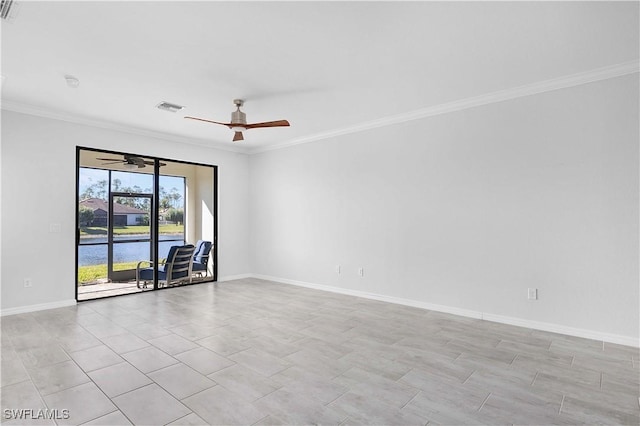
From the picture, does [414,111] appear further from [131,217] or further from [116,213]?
[116,213]

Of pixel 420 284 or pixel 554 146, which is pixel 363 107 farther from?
pixel 420 284

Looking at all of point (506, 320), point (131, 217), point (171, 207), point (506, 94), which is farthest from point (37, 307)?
point (506, 94)

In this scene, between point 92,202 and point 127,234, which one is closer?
point 92,202

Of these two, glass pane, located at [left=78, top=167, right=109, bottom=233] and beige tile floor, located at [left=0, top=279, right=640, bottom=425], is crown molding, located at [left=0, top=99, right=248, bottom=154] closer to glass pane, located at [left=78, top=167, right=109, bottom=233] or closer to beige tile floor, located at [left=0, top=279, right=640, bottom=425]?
glass pane, located at [left=78, top=167, right=109, bottom=233]

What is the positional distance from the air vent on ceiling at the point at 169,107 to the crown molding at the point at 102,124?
4.60 feet

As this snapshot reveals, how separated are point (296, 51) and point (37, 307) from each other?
194 inches

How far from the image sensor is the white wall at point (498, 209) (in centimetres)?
344

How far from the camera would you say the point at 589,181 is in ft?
11.7

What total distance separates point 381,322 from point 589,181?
2.78 meters

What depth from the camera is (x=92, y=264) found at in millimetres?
6254

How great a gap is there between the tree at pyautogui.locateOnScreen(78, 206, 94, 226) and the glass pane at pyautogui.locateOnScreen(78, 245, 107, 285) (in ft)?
1.50

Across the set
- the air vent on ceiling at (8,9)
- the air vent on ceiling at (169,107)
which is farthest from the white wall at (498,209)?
the air vent on ceiling at (8,9)

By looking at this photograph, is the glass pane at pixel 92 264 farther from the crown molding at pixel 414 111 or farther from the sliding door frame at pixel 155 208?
the crown molding at pixel 414 111

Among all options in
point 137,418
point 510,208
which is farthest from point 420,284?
point 137,418
